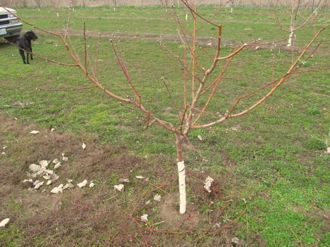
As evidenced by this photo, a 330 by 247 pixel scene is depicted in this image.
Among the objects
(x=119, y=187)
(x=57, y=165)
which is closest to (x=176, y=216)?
(x=119, y=187)

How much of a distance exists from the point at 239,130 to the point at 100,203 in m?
2.44

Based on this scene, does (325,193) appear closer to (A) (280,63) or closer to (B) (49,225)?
(B) (49,225)

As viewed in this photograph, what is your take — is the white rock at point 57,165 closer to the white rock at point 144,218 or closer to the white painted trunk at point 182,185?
the white rock at point 144,218

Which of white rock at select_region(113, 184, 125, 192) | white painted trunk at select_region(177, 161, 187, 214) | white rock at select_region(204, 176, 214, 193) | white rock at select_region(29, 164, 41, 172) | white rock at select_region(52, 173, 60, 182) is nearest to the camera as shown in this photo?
white painted trunk at select_region(177, 161, 187, 214)

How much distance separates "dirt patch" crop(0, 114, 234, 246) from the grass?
7cm

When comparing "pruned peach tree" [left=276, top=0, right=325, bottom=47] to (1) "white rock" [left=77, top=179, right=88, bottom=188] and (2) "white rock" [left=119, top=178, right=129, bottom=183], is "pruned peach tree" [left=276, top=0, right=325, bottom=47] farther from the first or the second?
(1) "white rock" [left=77, top=179, right=88, bottom=188]

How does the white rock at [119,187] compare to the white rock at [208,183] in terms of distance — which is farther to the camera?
the white rock at [119,187]

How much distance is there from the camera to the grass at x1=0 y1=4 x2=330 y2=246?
3.21 m

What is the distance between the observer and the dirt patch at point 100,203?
120 inches

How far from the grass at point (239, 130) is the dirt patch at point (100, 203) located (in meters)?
0.07

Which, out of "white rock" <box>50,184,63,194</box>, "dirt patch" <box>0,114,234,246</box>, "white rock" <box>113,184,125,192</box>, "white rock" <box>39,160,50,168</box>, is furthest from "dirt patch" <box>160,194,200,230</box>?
"white rock" <box>39,160,50,168</box>

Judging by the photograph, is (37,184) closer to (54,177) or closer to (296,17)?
(54,177)

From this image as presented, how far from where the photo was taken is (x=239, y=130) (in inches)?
193

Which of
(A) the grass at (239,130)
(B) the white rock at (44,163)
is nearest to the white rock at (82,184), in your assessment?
(A) the grass at (239,130)
